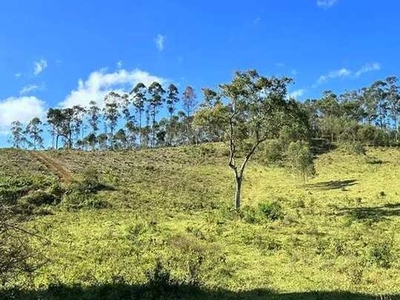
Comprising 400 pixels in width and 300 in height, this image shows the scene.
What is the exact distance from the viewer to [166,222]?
3700cm

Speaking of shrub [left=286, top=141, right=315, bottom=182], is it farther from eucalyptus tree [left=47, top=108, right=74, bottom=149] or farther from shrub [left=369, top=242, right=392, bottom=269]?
eucalyptus tree [left=47, top=108, right=74, bottom=149]

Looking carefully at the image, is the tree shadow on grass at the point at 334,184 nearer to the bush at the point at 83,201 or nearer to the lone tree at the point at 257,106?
the lone tree at the point at 257,106

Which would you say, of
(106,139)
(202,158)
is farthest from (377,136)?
(106,139)

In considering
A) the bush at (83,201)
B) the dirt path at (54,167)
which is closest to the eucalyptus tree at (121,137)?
the dirt path at (54,167)

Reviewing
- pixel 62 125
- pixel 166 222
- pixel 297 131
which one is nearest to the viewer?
pixel 166 222

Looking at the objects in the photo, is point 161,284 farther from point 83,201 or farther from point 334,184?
point 334,184

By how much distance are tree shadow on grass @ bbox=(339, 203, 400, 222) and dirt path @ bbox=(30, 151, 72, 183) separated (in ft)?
113

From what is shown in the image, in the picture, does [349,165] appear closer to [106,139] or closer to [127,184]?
[127,184]

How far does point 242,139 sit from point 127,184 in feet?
67.7

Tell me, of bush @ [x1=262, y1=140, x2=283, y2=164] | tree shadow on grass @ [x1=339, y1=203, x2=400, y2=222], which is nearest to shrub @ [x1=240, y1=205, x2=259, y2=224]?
tree shadow on grass @ [x1=339, y1=203, x2=400, y2=222]

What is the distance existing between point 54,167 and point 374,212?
1987 inches

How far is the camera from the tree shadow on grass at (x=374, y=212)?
36541 millimetres

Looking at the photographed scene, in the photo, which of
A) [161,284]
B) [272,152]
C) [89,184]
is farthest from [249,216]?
[272,152]

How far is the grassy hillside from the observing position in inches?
699
